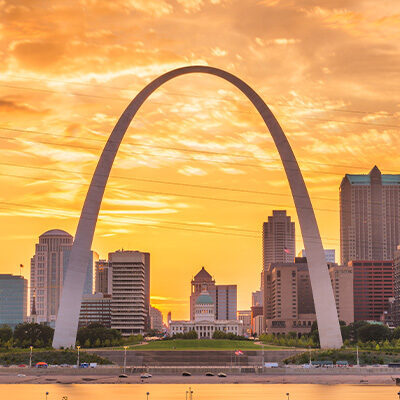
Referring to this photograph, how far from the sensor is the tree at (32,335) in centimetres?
15093

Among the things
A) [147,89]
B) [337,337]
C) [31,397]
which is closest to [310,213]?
[337,337]

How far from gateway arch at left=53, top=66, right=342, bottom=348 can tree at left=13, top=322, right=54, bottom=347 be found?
87.0 feet

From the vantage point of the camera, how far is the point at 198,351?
467 feet

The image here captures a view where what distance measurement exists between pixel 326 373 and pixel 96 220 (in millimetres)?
35240

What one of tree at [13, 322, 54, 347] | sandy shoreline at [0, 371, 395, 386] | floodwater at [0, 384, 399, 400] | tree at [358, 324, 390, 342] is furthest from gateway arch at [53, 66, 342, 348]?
tree at [358, 324, 390, 342]

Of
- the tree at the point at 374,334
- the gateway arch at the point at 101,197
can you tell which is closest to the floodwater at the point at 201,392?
Result: the gateway arch at the point at 101,197

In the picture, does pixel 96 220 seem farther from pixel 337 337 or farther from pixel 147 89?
pixel 337 337

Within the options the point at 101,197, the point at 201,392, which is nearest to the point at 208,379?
the point at 201,392

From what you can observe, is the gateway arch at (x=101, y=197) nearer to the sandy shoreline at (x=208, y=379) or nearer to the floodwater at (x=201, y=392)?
the sandy shoreline at (x=208, y=379)

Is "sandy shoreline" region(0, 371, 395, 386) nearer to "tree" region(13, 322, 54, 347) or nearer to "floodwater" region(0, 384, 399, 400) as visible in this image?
"floodwater" region(0, 384, 399, 400)

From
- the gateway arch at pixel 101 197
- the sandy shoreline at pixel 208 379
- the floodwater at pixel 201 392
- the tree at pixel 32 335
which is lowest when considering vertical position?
the floodwater at pixel 201 392

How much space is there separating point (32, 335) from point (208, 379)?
57389mm

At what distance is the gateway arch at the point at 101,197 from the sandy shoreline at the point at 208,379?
13.4 meters

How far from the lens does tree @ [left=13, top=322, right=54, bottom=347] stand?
5942 inches
